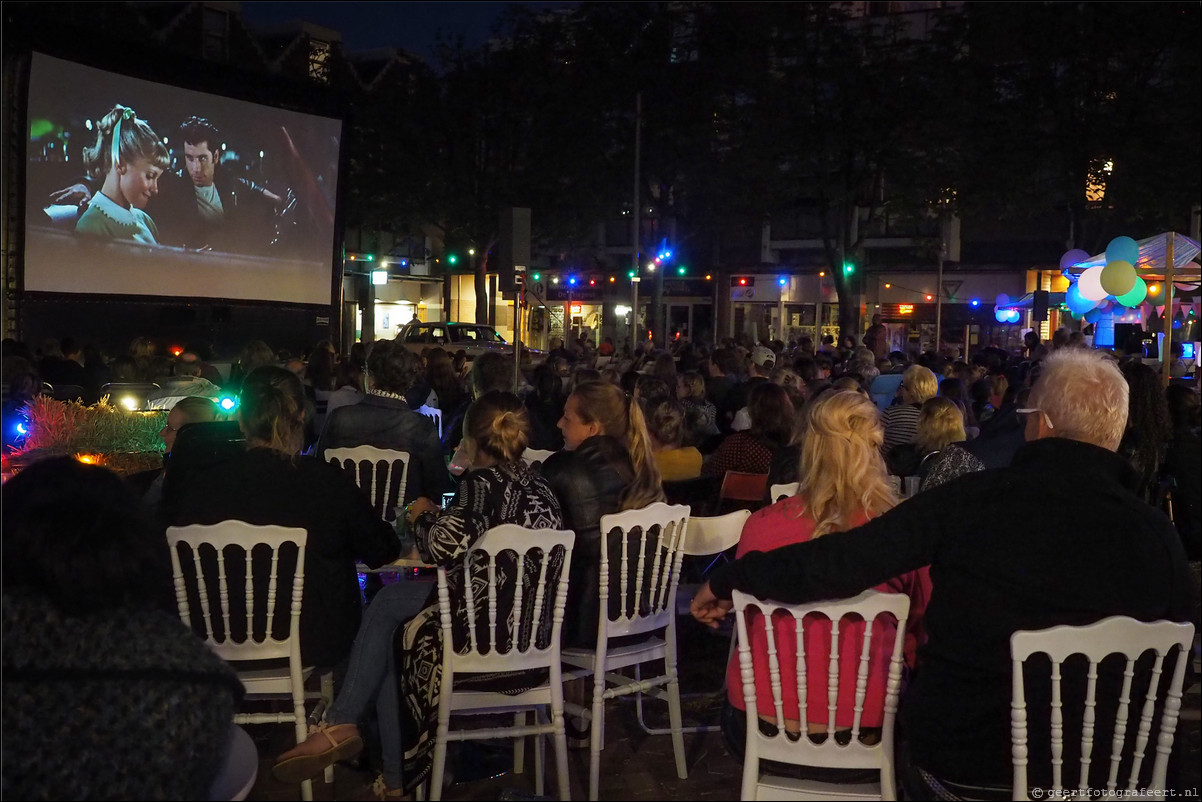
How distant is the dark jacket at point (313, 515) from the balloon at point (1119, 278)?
26.0 ft

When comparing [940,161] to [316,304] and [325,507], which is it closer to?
[316,304]

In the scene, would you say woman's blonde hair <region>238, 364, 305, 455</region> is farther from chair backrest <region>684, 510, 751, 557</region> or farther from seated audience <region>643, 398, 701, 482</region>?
seated audience <region>643, 398, 701, 482</region>

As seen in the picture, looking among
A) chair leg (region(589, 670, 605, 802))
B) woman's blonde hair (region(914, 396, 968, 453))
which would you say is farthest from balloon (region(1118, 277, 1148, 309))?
chair leg (region(589, 670, 605, 802))

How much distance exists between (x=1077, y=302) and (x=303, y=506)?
10411 millimetres

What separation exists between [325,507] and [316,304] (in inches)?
637

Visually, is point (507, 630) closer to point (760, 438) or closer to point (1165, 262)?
point (760, 438)

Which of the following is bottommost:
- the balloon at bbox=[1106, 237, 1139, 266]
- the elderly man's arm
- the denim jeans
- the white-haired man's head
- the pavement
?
the pavement

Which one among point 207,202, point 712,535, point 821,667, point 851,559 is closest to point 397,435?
point 712,535

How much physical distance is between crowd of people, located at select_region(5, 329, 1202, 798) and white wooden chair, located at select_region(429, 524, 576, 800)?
8 cm

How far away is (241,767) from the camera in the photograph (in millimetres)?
2223

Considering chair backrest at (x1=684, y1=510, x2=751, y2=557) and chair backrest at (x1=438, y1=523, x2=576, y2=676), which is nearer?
chair backrest at (x1=438, y1=523, x2=576, y2=676)

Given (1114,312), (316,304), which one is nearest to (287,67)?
(316,304)

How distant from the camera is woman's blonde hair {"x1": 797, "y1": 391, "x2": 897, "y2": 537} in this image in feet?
9.49

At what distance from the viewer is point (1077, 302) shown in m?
11.7
